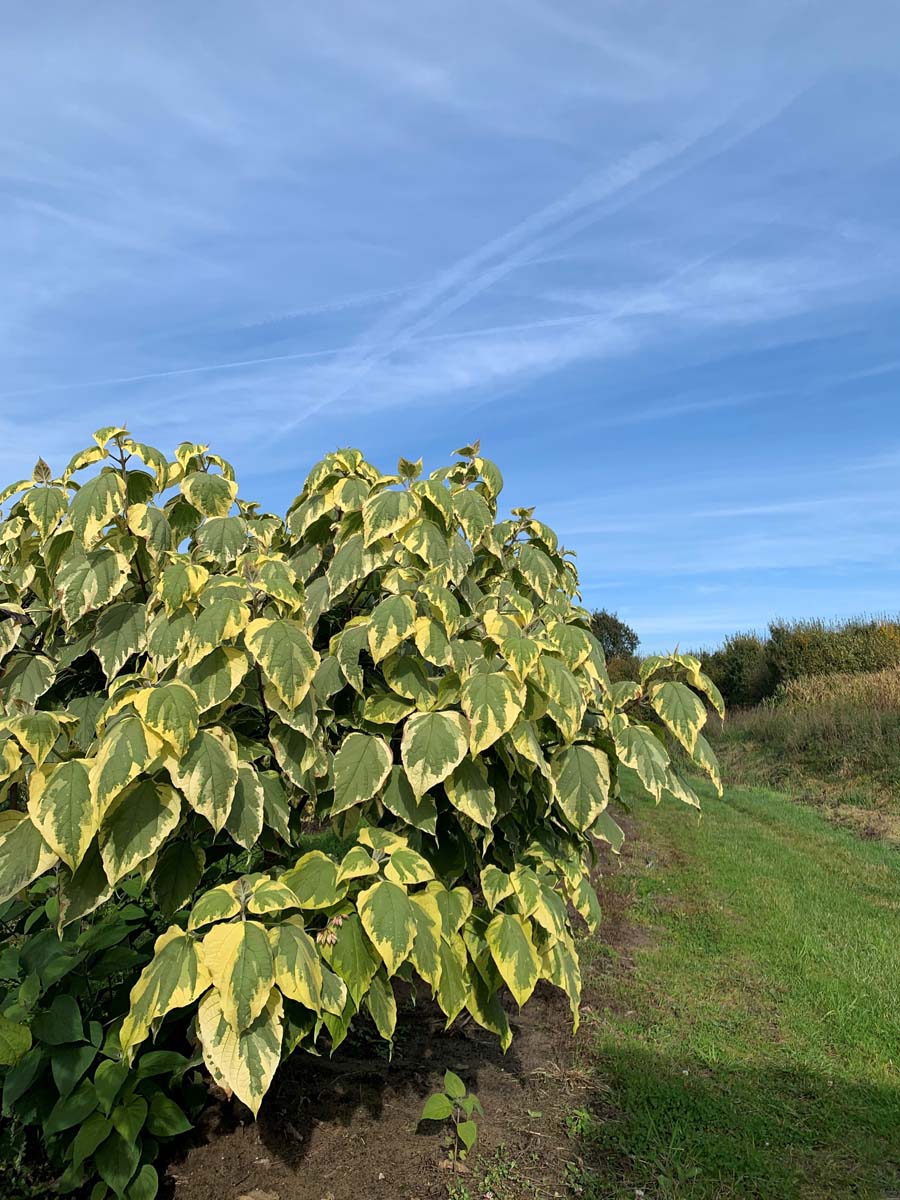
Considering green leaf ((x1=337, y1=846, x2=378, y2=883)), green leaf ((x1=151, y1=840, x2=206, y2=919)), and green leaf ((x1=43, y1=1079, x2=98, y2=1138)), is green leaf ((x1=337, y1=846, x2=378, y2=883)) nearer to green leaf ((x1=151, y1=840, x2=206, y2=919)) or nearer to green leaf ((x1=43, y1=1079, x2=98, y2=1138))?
green leaf ((x1=151, y1=840, x2=206, y2=919))

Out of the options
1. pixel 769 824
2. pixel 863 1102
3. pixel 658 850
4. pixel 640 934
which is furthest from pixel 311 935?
pixel 769 824

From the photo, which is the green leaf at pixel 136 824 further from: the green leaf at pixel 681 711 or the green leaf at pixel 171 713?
the green leaf at pixel 681 711

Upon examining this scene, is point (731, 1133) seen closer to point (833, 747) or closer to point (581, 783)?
point (581, 783)

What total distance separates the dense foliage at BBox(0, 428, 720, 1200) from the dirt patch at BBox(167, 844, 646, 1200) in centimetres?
38

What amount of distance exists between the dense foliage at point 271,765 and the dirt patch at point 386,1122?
383mm

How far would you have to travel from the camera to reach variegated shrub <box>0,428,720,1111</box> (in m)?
1.83

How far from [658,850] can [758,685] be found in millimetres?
16733

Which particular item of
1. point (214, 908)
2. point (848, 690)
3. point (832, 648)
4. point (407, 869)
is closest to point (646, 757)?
point (407, 869)

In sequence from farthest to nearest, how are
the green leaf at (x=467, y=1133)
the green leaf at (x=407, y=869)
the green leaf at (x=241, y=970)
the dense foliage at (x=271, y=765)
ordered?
the green leaf at (x=467, y=1133) → the green leaf at (x=407, y=869) → the dense foliage at (x=271, y=765) → the green leaf at (x=241, y=970)

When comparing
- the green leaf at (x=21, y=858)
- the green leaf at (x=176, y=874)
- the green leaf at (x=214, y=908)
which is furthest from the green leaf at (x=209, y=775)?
the green leaf at (x=176, y=874)

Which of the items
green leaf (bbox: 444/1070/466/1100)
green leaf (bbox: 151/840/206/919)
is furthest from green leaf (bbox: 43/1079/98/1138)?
green leaf (bbox: 444/1070/466/1100)

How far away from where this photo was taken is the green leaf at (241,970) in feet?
5.40

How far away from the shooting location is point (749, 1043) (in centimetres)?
414

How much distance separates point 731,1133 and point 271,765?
2.37 meters
